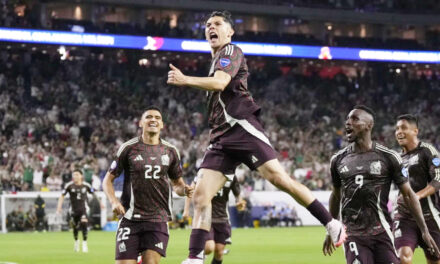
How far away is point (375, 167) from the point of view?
9859 millimetres

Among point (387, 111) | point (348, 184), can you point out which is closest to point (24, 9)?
point (387, 111)

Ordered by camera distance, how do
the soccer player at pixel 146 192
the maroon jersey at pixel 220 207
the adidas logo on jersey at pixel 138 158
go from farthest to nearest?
1. the maroon jersey at pixel 220 207
2. the adidas logo on jersey at pixel 138 158
3. the soccer player at pixel 146 192

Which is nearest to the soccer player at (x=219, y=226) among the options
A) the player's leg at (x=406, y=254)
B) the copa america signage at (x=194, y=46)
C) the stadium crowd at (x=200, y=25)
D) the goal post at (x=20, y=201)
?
the player's leg at (x=406, y=254)

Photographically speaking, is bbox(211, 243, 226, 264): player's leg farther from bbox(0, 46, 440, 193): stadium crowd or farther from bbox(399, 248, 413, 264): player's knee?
bbox(0, 46, 440, 193): stadium crowd

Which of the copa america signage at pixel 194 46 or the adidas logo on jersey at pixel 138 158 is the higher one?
the copa america signage at pixel 194 46

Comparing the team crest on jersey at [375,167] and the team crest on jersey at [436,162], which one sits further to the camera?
the team crest on jersey at [436,162]

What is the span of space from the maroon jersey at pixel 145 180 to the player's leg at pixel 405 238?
125 inches

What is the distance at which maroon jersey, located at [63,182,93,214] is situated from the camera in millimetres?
26864

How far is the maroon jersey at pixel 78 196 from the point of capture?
26.9 meters

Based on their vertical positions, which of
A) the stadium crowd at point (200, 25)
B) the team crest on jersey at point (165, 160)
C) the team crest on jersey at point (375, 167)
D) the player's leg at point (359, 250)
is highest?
the stadium crowd at point (200, 25)

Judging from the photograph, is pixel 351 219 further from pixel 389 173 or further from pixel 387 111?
pixel 387 111

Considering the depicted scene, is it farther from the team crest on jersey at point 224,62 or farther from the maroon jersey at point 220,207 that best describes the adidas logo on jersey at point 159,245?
the maroon jersey at point 220,207

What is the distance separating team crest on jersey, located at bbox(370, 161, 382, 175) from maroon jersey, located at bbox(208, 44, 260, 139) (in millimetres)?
1524

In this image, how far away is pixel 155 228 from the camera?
11.7 m
